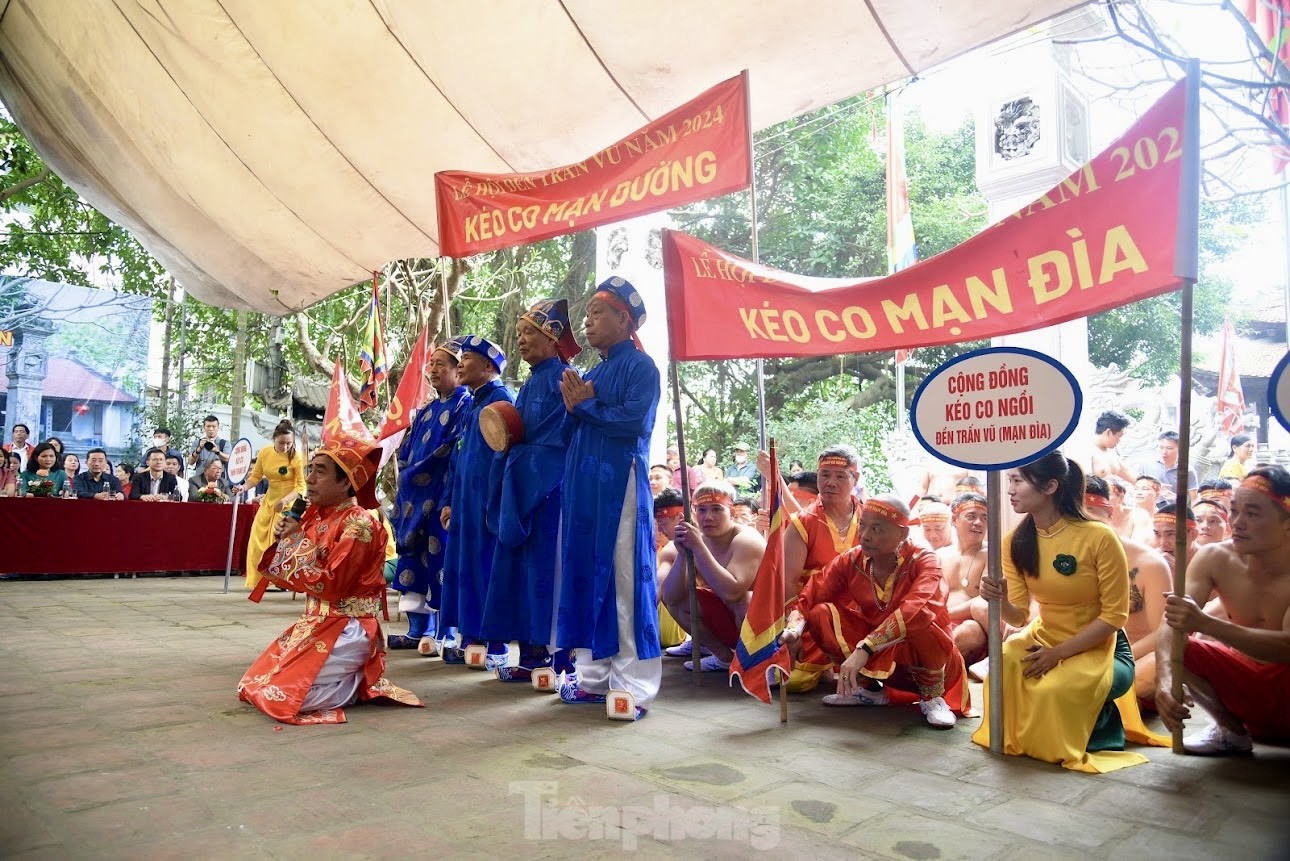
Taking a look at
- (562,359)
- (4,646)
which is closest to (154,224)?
(4,646)

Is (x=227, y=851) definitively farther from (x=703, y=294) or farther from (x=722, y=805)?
(x=703, y=294)

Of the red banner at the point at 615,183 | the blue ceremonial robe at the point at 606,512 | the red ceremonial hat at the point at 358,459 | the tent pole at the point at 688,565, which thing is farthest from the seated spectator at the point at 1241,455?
the red ceremonial hat at the point at 358,459

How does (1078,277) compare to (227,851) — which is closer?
(227,851)

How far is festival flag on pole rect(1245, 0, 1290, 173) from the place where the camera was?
5.92 meters

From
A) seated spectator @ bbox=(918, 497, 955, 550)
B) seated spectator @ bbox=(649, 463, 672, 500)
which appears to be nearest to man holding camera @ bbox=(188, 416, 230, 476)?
seated spectator @ bbox=(649, 463, 672, 500)

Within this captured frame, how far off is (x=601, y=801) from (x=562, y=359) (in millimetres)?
2621

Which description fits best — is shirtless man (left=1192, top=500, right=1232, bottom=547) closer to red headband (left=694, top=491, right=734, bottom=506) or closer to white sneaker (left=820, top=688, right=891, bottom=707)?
white sneaker (left=820, top=688, right=891, bottom=707)

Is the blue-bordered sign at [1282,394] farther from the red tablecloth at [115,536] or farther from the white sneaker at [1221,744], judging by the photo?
the red tablecloth at [115,536]

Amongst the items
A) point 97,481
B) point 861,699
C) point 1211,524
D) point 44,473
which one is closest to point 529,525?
point 861,699

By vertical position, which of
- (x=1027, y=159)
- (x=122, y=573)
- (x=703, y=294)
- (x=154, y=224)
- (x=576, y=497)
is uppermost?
(x=1027, y=159)

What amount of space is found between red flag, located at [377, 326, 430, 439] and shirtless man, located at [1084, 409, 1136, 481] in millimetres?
5346

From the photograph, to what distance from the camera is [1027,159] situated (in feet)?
28.8

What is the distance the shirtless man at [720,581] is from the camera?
15.4 ft

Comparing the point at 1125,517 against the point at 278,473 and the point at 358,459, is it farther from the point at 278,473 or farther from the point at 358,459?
the point at 278,473
